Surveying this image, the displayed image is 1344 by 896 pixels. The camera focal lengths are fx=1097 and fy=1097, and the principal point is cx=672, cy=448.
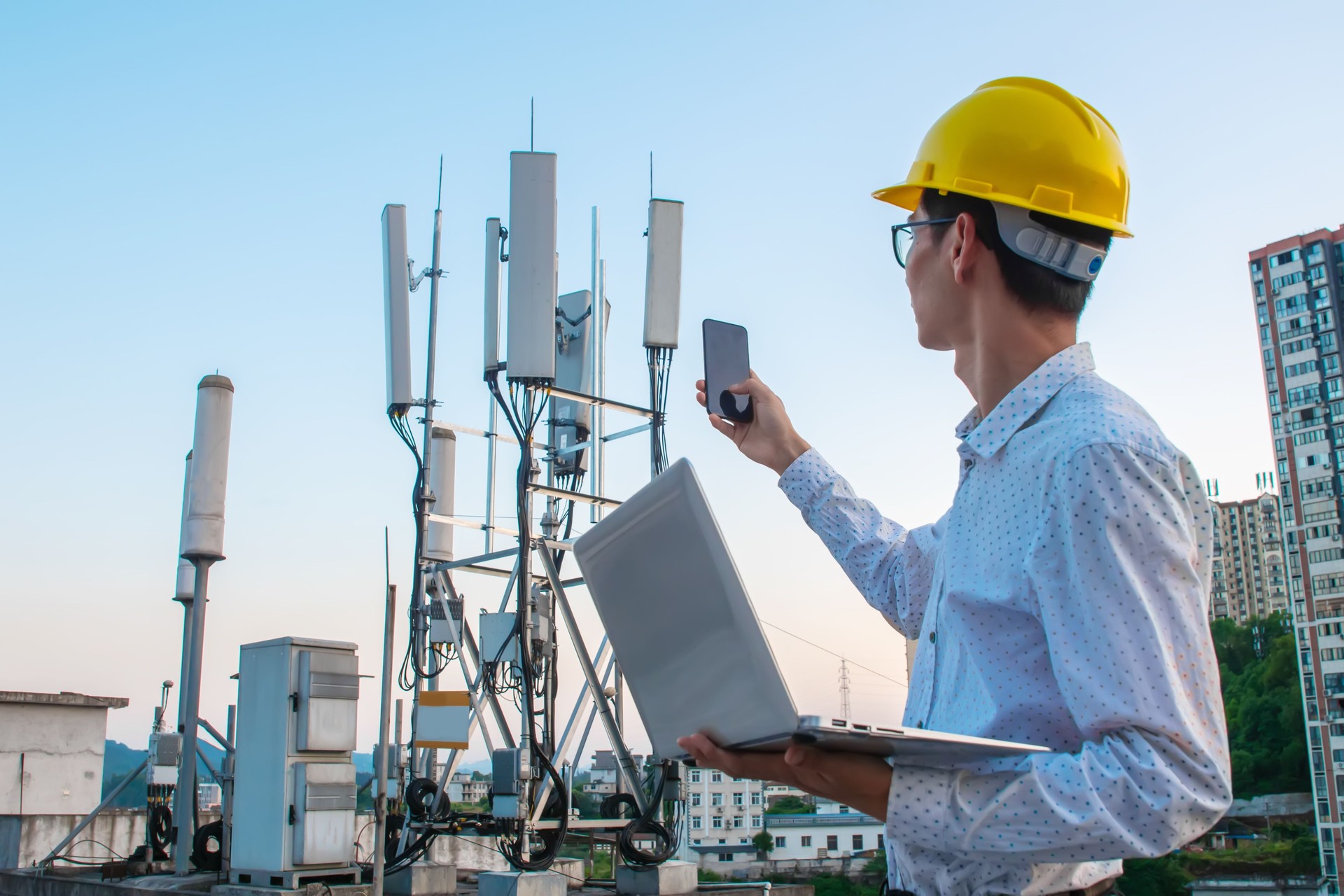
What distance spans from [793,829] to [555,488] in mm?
46963

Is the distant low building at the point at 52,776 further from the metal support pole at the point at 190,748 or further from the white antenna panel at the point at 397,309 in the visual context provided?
the white antenna panel at the point at 397,309

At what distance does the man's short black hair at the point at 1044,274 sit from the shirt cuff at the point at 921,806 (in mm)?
760

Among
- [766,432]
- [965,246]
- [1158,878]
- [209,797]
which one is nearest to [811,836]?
[1158,878]

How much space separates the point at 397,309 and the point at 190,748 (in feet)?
13.1

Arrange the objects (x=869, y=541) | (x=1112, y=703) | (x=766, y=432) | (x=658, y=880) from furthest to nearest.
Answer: (x=658, y=880) < (x=766, y=432) < (x=869, y=541) < (x=1112, y=703)

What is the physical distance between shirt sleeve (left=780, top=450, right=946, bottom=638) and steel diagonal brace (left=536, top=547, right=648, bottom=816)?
6.10 m

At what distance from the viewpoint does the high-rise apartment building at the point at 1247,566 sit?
304 ft

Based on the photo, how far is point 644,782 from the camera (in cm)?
816

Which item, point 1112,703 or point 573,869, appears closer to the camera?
point 1112,703

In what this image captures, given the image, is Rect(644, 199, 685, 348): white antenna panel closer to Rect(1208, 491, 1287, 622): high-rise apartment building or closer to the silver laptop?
the silver laptop

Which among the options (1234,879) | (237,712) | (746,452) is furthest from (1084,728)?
(1234,879)

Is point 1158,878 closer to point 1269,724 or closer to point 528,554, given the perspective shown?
point 528,554

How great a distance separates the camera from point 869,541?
87.9 inches

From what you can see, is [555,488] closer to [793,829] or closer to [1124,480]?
[1124,480]
